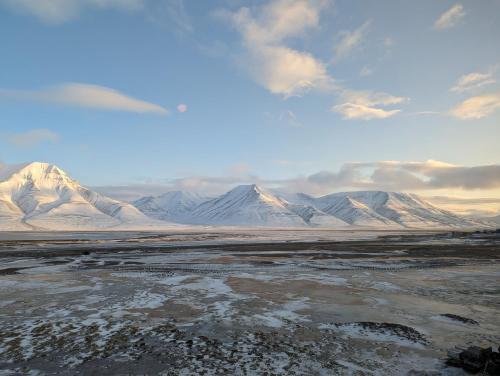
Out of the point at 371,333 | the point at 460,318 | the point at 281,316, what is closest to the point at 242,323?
the point at 281,316

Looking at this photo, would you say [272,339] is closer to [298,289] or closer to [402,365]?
[402,365]

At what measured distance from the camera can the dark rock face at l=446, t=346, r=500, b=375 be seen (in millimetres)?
9000

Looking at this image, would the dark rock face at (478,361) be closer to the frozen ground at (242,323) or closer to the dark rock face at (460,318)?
the frozen ground at (242,323)

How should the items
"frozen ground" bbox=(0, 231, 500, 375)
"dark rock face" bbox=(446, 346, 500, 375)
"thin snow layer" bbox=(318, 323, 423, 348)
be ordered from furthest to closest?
"thin snow layer" bbox=(318, 323, 423, 348)
"frozen ground" bbox=(0, 231, 500, 375)
"dark rock face" bbox=(446, 346, 500, 375)

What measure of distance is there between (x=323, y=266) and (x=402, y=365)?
74.5 ft

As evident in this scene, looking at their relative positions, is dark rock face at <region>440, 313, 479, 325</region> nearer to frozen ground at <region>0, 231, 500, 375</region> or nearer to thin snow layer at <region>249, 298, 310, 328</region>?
frozen ground at <region>0, 231, 500, 375</region>

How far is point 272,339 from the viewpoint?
1184cm

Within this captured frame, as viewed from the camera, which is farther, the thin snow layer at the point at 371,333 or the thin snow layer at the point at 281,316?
the thin snow layer at the point at 281,316

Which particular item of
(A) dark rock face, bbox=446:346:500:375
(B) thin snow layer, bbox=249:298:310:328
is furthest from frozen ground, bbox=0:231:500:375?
(A) dark rock face, bbox=446:346:500:375

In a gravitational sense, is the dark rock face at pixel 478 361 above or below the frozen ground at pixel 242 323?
above

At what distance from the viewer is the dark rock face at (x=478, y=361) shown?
29.5 ft

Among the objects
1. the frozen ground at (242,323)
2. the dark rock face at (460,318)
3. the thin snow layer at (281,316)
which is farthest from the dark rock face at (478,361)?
the thin snow layer at (281,316)

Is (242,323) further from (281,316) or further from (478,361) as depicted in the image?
(478,361)

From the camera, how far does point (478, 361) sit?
30.0ft
